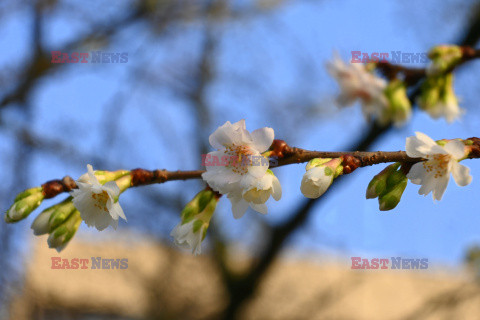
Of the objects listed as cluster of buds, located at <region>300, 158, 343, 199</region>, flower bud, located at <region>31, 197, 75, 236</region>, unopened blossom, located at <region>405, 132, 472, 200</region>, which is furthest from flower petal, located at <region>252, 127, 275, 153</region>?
flower bud, located at <region>31, 197, 75, 236</region>

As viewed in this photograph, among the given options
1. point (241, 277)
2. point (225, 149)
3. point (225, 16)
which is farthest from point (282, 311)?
point (225, 149)

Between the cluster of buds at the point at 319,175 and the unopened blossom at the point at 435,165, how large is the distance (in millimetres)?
173

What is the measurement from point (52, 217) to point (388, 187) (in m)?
0.88

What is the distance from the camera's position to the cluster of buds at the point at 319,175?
1.29 m

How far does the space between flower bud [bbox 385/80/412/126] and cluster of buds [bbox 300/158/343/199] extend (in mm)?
1343

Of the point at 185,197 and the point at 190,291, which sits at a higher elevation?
the point at 185,197

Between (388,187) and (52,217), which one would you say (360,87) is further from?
(52,217)

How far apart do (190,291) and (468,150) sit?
542 cm

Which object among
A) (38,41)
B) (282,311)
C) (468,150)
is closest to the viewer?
(468,150)

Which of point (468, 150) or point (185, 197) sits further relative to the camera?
point (185, 197)

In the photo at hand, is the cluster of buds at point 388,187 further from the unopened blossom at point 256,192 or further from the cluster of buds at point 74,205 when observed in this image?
the cluster of buds at point 74,205

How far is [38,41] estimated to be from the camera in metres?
5.56

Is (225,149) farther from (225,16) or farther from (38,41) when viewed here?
(225,16)

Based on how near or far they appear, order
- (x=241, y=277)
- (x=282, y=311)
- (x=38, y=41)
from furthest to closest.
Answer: (x=282, y=311)
(x=241, y=277)
(x=38, y=41)
